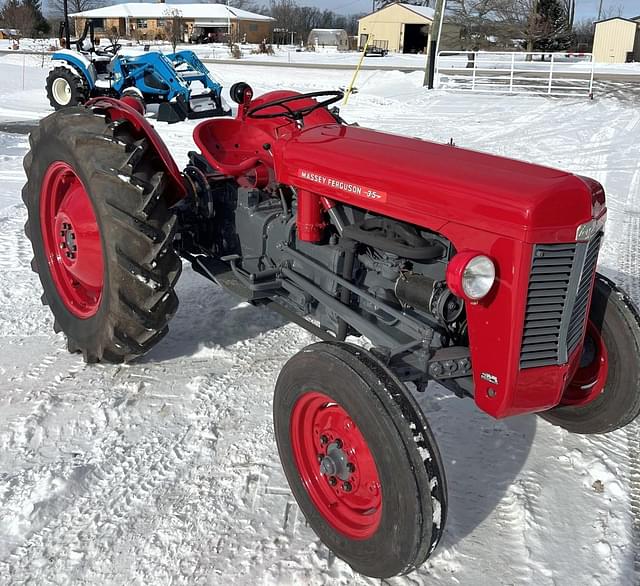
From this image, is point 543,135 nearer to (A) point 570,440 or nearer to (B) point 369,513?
(A) point 570,440

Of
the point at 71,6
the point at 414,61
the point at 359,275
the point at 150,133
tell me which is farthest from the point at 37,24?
the point at 359,275

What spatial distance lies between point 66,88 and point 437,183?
13.2 meters

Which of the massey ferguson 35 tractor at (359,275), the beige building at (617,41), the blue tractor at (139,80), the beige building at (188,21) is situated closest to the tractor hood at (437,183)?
the massey ferguson 35 tractor at (359,275)

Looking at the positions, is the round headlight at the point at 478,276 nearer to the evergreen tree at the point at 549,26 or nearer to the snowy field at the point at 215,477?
the snowy field at the point at 215,477

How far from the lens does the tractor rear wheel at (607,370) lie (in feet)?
9.84

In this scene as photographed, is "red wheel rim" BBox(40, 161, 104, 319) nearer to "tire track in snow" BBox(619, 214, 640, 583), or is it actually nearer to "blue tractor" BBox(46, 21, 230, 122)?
"tire track in snow" BBox(619, 214, 640, 583)

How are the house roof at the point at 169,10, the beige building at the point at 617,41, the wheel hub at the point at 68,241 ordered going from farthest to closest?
the house roof at the point at 169,10 < the beige building at the point at 617,41 < the wheel hub at the point at 68,241

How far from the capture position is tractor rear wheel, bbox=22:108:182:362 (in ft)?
10.8

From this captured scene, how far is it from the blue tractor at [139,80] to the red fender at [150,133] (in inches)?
341

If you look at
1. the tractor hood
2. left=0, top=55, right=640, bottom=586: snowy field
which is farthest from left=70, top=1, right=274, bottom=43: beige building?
the tractor hood

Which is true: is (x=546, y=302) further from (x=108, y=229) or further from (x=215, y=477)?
(x=108, y=229)

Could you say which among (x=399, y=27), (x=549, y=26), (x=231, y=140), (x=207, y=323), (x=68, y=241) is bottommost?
(x=207, y=323)

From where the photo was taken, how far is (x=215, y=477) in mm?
2906

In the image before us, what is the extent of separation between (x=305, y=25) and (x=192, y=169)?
7371 cm
